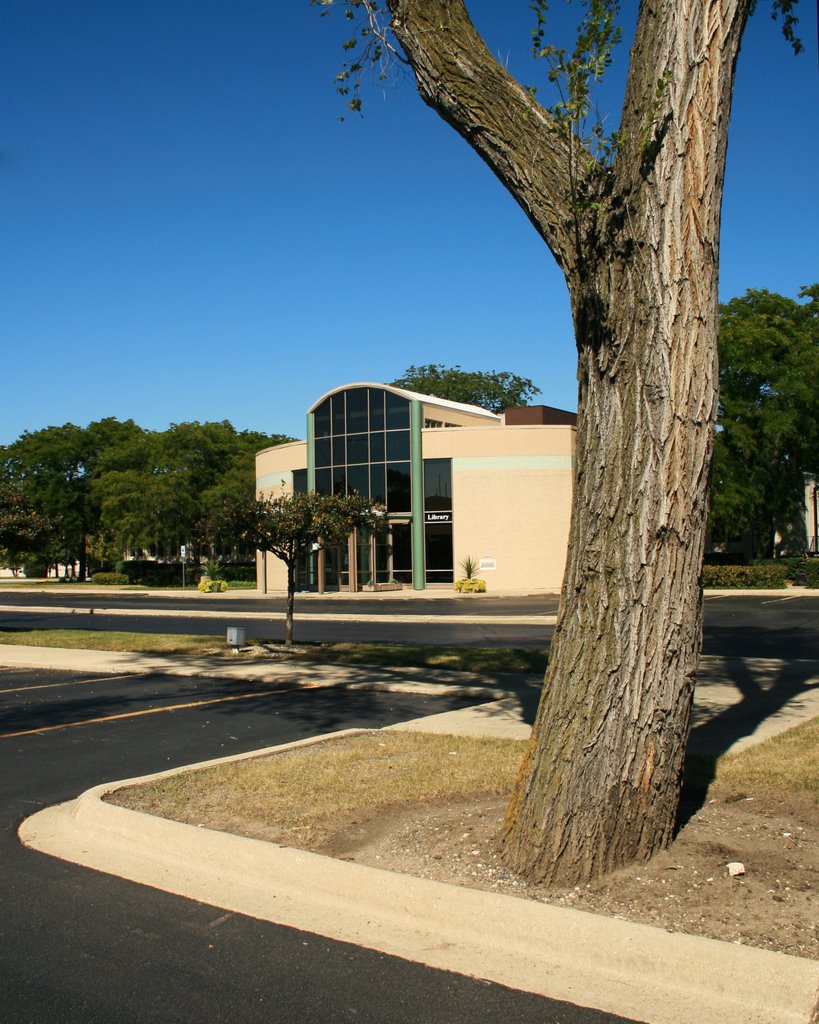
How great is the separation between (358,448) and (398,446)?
2.07m

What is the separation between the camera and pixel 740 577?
38875mm

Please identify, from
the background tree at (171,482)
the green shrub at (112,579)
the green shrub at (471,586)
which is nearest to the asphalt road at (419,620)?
the green shrub at (471,586)

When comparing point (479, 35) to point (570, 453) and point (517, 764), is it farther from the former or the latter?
point (570, 453)

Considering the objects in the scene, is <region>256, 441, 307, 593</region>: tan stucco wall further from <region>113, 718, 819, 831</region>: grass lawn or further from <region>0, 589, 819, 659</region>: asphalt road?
<region>113, 718, 819, 831</region>: grass lawn

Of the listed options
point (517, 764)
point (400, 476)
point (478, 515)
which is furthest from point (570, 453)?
point (517, 764)

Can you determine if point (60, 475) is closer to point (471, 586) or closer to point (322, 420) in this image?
point (322, 420)

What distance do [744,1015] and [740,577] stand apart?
122 feet

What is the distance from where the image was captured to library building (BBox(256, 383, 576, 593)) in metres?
41.0

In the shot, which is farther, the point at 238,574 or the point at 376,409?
the point at 238,574

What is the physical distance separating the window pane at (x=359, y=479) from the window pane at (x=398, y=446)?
1.35m

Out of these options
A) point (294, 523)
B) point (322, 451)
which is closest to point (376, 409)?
point (322, 451)

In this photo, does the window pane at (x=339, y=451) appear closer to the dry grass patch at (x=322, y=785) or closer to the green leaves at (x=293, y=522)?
the green leaves at (x=293, y=522)

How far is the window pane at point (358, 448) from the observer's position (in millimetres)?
43188

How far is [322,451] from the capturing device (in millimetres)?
44656
